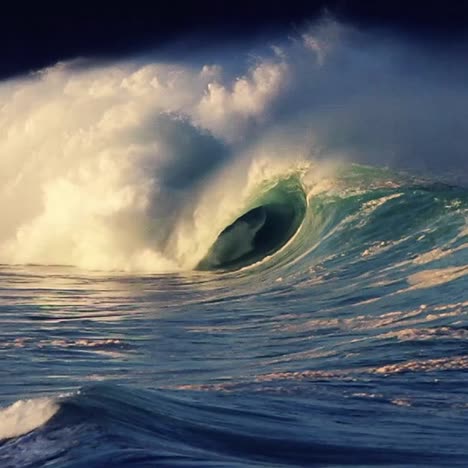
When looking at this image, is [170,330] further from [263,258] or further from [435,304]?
[263,258]

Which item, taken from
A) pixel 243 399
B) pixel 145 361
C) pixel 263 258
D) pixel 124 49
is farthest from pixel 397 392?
pixel 124 49

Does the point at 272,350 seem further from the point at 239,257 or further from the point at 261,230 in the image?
the point at 261,230

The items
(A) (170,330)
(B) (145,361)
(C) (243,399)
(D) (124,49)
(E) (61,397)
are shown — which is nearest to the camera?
(E) (61,397)

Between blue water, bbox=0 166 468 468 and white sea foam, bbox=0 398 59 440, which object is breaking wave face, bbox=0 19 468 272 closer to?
blue water, bbox=0 166 468 468

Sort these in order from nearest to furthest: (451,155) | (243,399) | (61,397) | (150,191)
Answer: (61,397), (243,399), (451,155), (150,191)

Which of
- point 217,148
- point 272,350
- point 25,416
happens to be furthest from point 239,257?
point 25,416

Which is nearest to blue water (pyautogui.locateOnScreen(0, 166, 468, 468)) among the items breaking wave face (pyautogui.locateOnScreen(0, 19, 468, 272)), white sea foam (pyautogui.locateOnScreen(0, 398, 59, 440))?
white sea foam (pyautogui.locateOnScreen(0, 398, 59, 440))

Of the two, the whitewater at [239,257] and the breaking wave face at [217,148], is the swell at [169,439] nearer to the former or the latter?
the whitewater at [239,257]
